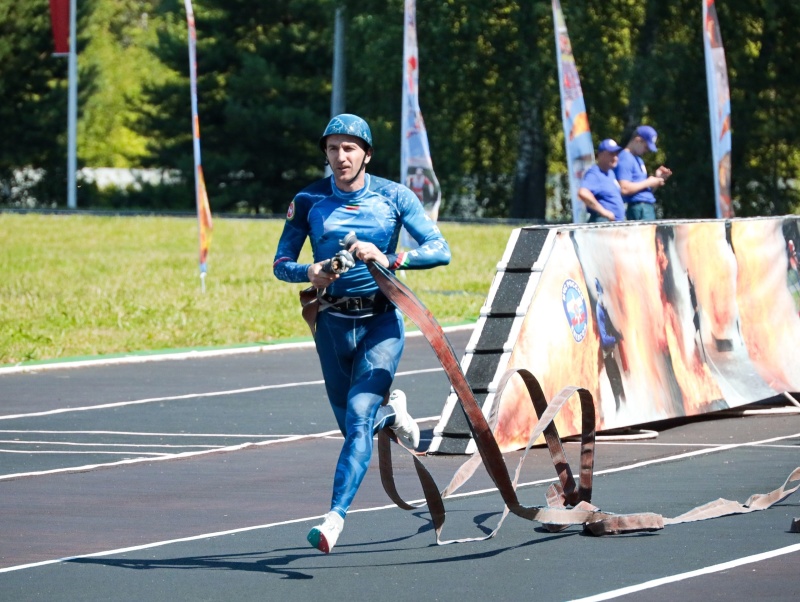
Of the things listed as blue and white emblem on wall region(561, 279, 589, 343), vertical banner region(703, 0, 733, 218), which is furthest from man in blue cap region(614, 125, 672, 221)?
blue and white emblem on wall region(561, 279, 589, 343)

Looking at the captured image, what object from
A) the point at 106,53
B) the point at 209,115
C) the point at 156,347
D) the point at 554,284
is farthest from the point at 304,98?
the point at 554,284

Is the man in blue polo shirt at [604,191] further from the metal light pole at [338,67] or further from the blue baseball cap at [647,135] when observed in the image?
the metal light pole at [338,67]

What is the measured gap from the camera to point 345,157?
8094 millimetres

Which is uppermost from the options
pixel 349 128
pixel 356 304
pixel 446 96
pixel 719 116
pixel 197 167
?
pixel 446 96

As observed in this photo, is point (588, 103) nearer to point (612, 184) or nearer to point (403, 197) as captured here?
point (612, 184)

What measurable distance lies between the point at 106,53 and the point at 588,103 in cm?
3968

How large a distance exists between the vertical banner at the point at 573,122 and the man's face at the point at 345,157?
13052 mm

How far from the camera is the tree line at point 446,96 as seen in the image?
154ft

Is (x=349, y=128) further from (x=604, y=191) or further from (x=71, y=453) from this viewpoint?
(x=604, y=191)

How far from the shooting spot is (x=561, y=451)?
9000 millimetres

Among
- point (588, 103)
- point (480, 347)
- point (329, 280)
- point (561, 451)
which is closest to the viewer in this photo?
point (329, 280)

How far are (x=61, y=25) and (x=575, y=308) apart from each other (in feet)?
142

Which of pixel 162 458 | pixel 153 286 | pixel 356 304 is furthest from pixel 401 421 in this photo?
pixel 153 286

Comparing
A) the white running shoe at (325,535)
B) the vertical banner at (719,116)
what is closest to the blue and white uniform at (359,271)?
the white running shoe at (325,535)
